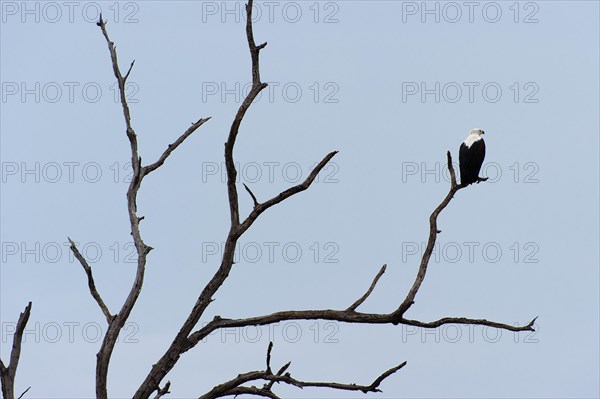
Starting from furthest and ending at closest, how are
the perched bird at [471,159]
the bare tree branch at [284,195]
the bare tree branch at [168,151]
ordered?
the perched bird at [471,159] < the bare tree branch at [168,151] < the bare tree branch at [284,195]

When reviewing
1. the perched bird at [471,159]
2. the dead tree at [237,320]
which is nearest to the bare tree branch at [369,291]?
the dead tree at [237,320]

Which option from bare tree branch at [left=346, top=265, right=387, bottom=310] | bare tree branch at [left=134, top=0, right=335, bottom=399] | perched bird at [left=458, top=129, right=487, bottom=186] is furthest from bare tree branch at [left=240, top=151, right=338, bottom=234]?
perched bird at [left=458, top=129, right=487, bottom=186]

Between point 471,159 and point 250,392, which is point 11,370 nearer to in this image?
point 250,392

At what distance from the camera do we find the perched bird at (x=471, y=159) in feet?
51.2

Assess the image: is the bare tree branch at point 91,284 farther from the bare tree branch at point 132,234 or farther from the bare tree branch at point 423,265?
the bare tree branch at point 423,265

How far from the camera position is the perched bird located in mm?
15594

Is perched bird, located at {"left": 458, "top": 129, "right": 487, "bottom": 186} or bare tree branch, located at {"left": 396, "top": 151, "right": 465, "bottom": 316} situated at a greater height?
perched bird, located at {"left": 458, "top": 129, "right": 487, "bottom": 186}

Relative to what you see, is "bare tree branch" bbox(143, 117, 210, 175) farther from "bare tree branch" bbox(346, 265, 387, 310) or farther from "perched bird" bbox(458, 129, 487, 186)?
"perched bird" bbox(458, 129, 487, 186)

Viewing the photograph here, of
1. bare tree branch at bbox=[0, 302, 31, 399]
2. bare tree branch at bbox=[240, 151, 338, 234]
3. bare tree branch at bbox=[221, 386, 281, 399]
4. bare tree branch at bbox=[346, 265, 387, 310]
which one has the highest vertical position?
bare tree branch at bbox=[240, 151, 338, 234]

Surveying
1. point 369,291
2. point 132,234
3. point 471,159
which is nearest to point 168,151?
point 132,234

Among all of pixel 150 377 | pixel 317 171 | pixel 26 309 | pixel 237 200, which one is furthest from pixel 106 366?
pixel 317 171

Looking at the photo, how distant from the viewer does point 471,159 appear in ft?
51.8

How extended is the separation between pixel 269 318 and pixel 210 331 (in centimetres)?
50

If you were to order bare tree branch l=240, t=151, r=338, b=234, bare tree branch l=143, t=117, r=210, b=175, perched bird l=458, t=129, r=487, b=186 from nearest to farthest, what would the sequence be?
bare tree branch l=240, t=151, r=338, b=234 < bare tree branch l=143, t=117, r=210, b=175 < perched bird l=458, t=129, r=487, b=186
